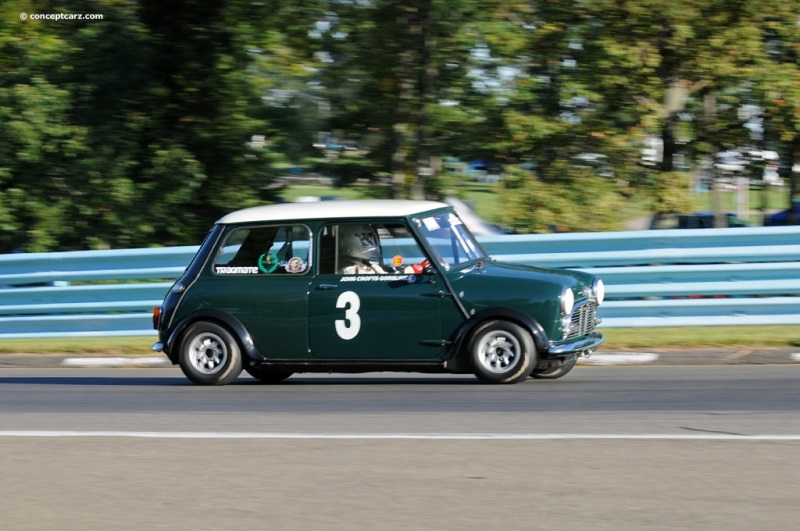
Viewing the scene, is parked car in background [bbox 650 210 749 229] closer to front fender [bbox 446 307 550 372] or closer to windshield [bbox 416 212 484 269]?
windshield [bbox 416 212 484 269]

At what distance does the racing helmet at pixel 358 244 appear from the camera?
394 inches

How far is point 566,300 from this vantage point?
30.9 ft

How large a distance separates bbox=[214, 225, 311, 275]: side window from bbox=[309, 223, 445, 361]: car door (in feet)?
0.66

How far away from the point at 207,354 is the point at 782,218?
16.2m

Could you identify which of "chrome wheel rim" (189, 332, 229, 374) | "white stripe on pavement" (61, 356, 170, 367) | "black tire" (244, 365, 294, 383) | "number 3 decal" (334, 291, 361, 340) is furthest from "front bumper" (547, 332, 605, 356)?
"white stripe on pavement" (61, 356, 170, 367)

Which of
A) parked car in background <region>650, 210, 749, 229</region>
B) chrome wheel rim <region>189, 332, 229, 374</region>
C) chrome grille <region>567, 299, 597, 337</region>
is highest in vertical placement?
parked car in background <region>650, 210, 749, 229</region>

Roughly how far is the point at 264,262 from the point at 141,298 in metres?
4.09

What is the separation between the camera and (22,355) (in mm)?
13453

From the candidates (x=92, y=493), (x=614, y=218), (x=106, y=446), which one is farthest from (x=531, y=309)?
(x=614, y=218)

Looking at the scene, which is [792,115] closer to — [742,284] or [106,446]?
[742,284]

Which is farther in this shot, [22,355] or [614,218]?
[614,218]

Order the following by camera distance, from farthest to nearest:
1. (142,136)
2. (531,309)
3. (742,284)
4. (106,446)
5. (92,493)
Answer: (142,136) < (742,284) < (531,309) < (106,446) < (92,493)

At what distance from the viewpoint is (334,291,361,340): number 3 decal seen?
980 centimetres

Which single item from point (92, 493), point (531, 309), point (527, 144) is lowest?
point (92, 493)
